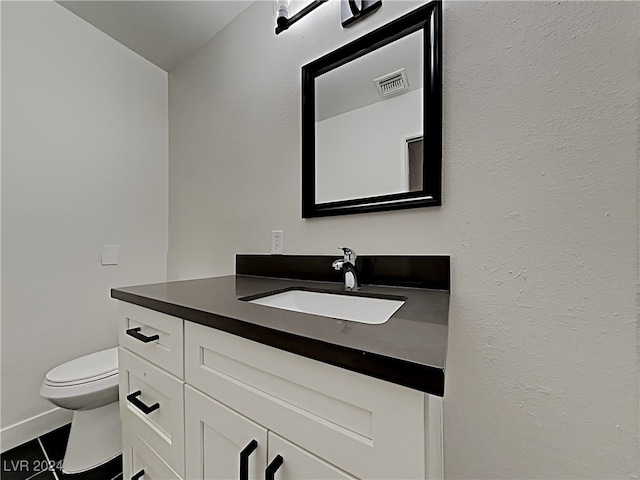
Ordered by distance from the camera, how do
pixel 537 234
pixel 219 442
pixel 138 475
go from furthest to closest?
pixel 138 475 → pixel 537 234 → pixel 219 442

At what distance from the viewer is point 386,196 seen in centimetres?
105

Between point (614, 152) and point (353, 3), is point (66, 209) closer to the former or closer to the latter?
point (353, 3)

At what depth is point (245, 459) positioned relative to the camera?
545mm

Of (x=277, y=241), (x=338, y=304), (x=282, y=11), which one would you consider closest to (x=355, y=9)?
(x=282, y=11)

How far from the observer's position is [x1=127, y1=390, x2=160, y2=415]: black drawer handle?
83 centimetres

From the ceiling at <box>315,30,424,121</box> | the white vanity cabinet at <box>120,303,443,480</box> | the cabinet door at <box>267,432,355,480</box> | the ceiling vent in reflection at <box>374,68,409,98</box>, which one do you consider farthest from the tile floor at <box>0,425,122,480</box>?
the ceiling vent in reflection at <box>374,68,409,98</box>

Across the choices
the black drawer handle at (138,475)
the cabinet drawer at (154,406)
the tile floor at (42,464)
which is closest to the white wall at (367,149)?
the cabinet drawer at (154,406)

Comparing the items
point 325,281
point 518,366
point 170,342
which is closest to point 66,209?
point 170,342

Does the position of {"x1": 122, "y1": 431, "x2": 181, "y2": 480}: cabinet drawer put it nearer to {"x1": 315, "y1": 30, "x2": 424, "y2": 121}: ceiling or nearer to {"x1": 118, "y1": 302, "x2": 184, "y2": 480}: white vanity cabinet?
{"x1": 118, "y1": 302, "x2": 184, "y2": 480}: white vanity cabinet

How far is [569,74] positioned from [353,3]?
2.58 feet

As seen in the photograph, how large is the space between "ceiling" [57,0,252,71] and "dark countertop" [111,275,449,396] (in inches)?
61.7

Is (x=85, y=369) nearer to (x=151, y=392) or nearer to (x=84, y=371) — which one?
(x=84, y=371)

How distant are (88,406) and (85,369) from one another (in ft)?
0.53

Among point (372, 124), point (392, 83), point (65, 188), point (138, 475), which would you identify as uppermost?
point (392, 83)
